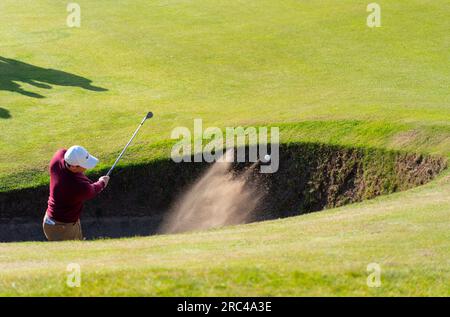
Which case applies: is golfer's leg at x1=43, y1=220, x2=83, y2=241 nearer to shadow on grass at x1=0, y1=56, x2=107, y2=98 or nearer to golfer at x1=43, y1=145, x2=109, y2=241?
golfer at x1=43, y1=145, x2=109, y2=241

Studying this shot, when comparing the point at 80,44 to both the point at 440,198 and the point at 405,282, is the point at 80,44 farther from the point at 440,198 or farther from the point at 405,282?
the point at 405,282

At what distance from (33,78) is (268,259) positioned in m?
16.4

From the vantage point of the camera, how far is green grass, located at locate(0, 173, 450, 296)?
933 cm

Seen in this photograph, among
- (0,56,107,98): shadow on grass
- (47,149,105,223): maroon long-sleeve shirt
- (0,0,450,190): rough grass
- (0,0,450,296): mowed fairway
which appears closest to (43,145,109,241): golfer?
(47,149,105,223): maroon long-sleeve shirt

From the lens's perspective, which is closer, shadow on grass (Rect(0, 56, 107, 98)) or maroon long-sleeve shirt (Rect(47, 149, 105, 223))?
maroon long-sleeve shirt (Rect(47, 149, 105, 223))

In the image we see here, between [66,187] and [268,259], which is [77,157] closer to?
[66,187]

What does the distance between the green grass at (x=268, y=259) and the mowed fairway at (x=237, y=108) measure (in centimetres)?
3

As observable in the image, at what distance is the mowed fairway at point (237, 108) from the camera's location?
9.84 m

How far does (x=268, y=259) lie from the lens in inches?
412

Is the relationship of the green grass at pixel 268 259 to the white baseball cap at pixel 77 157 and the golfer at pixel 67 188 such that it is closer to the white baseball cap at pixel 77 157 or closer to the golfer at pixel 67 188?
the golfer at pixel 67 188

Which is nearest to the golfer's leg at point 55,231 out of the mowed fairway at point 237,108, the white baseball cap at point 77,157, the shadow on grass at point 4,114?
the white baseball cap at point 77,157

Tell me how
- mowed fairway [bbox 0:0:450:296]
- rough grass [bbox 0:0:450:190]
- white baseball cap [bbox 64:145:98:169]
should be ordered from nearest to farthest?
mowed fairway [bbox 0:0:450:296]
white baseball cap [bbox 64:145:98:169]
rough grass [bbox 0:0:450:190]

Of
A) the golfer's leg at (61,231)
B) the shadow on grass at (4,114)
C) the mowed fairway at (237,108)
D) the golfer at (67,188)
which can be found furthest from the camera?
the shadow on grass at (4,114)

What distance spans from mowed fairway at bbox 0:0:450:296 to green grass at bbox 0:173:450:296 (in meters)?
0.03
